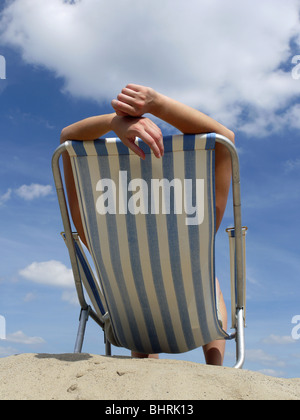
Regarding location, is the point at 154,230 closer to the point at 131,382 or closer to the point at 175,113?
the point at 175,113

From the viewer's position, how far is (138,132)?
Result: 8.21 feet

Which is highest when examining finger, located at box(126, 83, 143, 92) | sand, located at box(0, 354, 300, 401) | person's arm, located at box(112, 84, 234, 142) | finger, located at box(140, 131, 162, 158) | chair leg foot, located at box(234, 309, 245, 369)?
finger, located at box(126, 83, 143, 92)

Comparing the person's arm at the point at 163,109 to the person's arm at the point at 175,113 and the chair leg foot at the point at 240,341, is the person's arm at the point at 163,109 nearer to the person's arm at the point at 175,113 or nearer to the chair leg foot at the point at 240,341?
the person's arm at the point at 175,113

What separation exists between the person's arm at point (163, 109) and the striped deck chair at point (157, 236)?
10cm

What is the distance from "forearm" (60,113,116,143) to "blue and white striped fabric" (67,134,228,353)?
5 cm

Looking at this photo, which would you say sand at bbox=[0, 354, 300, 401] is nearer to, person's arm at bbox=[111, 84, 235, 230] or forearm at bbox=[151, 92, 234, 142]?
person's arm at bbox=[111, 84, 235, 230]

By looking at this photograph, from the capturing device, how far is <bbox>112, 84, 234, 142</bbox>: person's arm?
2.57 metres

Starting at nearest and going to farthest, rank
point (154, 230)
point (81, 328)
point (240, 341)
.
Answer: point (154, 230) < point (240, 341) < point (81, 328)

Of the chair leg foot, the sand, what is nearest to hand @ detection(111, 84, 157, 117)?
the sand

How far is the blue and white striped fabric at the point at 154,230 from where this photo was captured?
275 centimetres

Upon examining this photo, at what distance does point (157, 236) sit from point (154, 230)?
0.15 feet

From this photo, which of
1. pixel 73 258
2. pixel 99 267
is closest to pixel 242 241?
pixel 99 267

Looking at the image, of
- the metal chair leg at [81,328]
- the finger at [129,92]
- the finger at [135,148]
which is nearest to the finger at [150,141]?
the finger at [135,148]

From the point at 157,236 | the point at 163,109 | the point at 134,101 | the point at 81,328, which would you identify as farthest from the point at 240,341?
the point at 134,101
